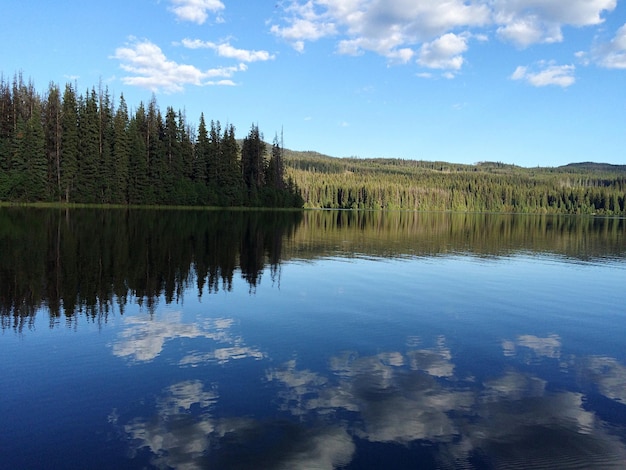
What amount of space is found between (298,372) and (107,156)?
90666 millimetres

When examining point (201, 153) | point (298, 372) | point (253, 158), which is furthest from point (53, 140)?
point (298, 372)

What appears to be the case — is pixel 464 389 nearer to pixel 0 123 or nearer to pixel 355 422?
pixel 355 422

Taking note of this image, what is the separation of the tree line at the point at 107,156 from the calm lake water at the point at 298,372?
69.3 m

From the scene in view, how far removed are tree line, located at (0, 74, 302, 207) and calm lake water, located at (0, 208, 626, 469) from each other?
2729 inches

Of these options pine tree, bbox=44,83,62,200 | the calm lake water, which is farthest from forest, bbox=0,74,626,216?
the calm lake water

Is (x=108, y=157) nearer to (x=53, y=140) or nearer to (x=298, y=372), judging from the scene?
(x=53, y=140)

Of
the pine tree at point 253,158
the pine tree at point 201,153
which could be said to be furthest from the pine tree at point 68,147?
the pine tree at point 253,158

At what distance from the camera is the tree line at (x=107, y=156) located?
79812mm

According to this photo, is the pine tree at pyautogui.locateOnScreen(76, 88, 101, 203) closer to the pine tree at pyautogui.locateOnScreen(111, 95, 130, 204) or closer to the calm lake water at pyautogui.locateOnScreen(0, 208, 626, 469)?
the pine tree at pyautogui.locateOnScreen(111, 95, 130, 204)

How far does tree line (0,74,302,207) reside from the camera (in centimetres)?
7981

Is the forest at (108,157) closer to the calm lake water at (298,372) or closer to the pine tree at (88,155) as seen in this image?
the pine tree at (88,155)

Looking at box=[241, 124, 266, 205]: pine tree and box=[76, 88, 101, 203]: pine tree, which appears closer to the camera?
box=[76, 88, 101, 203]: pine tree

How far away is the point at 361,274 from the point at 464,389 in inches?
589

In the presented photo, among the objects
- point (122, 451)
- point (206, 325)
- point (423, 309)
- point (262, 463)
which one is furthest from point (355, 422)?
point (423, 309)
